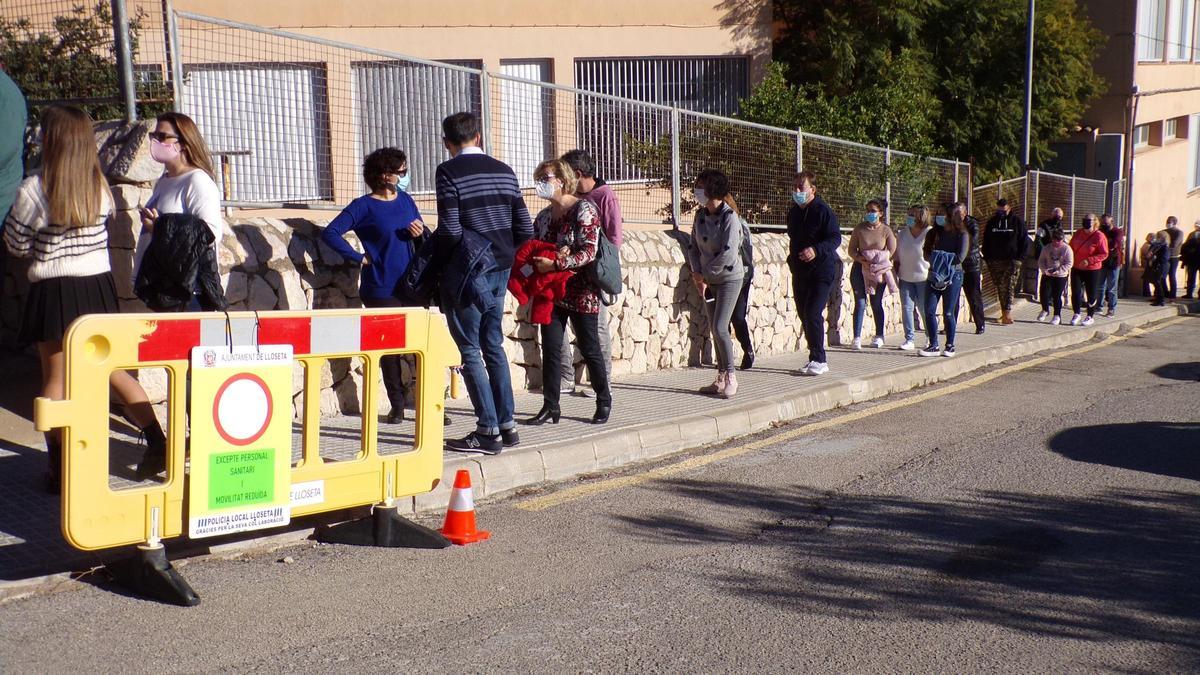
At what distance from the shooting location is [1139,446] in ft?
26.2

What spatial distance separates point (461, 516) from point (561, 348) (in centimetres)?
235

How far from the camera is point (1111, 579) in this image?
504cm

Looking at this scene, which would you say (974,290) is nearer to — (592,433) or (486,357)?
(592,433)

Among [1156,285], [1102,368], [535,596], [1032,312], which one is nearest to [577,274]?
[535,596]

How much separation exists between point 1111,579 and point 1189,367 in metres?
Result: 8.57

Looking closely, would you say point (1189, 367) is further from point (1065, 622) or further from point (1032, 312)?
point (1065, 622)

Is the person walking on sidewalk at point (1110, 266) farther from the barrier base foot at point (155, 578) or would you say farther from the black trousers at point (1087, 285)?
the barrier base foot at point (155, 578)

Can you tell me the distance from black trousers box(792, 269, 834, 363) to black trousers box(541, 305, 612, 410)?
347cm

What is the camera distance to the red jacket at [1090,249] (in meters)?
18.1

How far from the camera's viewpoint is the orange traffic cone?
5527mm

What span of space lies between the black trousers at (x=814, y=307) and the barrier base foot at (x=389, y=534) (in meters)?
5.97

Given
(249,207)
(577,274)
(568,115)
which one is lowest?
(577,274)

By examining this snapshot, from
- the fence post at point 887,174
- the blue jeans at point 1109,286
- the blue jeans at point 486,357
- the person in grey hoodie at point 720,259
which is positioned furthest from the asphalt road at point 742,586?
the blue jeans at point 1109,286

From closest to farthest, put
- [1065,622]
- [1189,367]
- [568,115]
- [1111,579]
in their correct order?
[1065,622] → [1111,579] → [568,115] → [1189,367]
